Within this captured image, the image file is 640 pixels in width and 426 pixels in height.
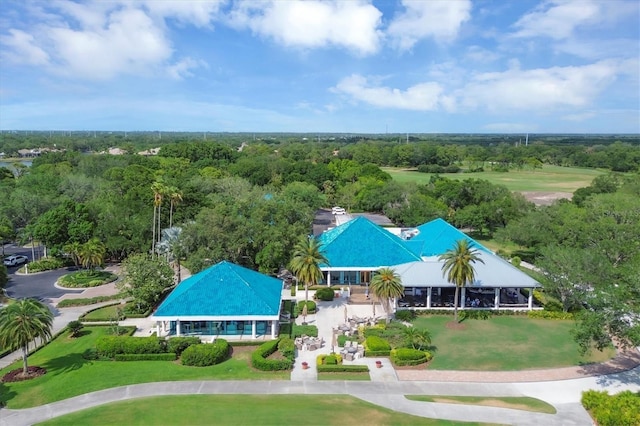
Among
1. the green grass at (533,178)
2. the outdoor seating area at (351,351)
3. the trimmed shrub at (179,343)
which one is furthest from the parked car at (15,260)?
the green grass at (533,178)

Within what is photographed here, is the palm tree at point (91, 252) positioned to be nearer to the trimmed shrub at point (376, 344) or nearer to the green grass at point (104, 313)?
the green grass at point (104, 313)

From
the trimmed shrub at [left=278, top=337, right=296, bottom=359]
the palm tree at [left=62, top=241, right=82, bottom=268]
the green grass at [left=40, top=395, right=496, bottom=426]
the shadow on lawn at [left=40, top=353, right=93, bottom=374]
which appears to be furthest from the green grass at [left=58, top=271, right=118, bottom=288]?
the trimmed shrub at [left=278, top=337, right=296, bottom=359]

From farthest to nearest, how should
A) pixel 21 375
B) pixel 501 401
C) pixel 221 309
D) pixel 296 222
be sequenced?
pixel 296 222 < pixel 221 309 < pixel 21 375 < pixel 501 401

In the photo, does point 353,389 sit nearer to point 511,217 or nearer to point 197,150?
point 511,217

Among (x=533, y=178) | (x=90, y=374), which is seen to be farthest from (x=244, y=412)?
(x=533, y=178)

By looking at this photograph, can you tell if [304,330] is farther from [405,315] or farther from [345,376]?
[405,315]
